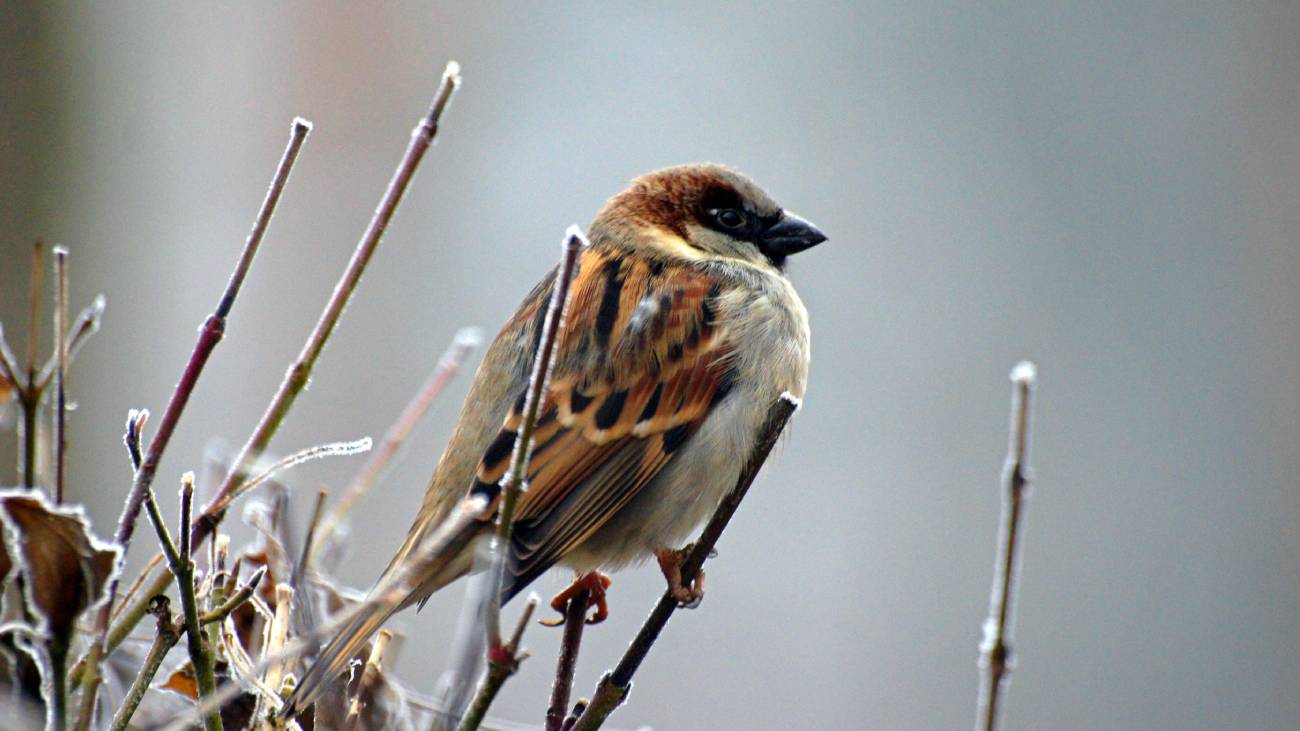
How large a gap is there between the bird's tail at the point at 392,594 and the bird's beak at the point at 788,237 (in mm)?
1003

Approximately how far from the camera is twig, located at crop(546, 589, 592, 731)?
1161 millimetres

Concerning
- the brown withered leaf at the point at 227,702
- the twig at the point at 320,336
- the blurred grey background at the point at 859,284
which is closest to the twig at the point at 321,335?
the twig at the point at 320,336

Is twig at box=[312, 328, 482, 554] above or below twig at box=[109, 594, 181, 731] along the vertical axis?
above

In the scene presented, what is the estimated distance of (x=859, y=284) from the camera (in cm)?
480

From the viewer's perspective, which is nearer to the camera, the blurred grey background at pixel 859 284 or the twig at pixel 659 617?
the twig at pixel 659 617

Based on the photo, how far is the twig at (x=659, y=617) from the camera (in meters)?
1.04

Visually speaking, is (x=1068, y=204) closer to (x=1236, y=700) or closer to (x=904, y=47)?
(x=904, y=47)

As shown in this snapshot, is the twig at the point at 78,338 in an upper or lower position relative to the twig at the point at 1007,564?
upper

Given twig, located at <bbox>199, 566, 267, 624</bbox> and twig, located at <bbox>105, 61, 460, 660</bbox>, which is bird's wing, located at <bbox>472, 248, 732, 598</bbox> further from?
twig, located at <bbox>199, 566, 267, 624</bbox>

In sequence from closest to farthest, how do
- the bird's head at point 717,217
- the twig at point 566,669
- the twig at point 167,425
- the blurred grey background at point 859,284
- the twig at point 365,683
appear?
the twig at point 167,425, the twig at point 365,683, the twig at point 566,669, the bird's head at point 717,217, the blurred grey background at point 859,284

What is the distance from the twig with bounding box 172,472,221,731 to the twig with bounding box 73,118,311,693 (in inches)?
1.3

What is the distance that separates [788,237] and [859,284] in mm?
2218

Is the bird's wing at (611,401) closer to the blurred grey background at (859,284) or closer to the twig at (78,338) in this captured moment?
the twig at (78,338)

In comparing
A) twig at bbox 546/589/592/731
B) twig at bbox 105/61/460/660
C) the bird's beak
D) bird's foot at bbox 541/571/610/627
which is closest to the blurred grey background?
the bird's beak
